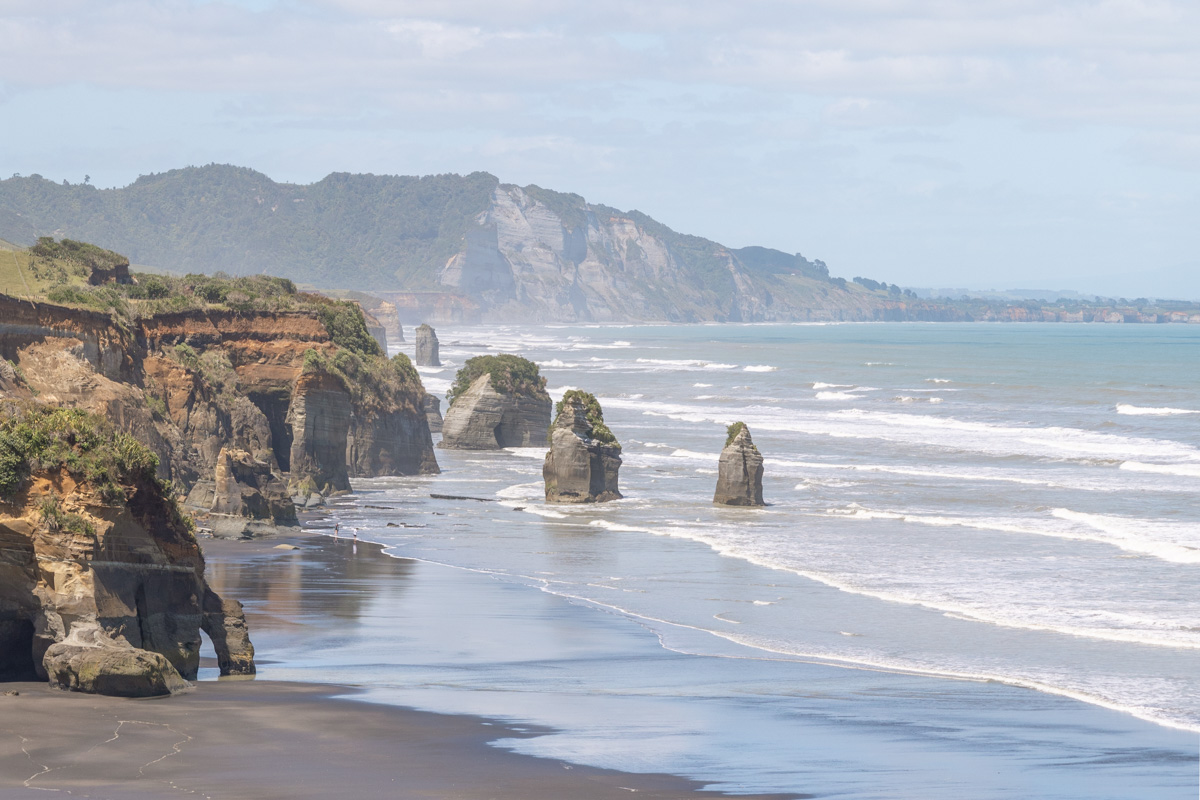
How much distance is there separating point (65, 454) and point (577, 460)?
28.1 m

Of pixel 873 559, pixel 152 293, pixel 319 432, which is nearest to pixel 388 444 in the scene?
pixel 319 432

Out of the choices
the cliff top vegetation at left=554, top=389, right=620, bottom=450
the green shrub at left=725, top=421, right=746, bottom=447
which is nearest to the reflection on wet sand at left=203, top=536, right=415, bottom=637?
the cliff top vegetation at left=554, top=389, right=620, bottom=450

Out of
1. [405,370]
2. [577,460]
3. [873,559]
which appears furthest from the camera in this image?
[405,370]

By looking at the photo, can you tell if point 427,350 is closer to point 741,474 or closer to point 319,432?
point 319,432

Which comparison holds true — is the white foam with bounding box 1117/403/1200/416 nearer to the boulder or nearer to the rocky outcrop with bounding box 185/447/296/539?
the rocky outcrop with bounding box 185/447/296/539

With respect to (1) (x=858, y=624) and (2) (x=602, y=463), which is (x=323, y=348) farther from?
(1) (x=858, y=624)

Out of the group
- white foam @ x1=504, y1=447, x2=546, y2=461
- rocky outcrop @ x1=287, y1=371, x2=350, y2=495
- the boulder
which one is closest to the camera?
the boulder

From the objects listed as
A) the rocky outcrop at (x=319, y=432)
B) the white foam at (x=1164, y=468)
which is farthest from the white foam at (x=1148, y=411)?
the rocky outcrop at (x=319, y=432)

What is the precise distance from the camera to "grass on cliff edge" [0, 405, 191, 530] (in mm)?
17781

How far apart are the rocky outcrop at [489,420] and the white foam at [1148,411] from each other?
39575 millimetres

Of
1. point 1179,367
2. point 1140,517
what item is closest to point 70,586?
point 1140,517

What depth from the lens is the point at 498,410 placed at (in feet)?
221

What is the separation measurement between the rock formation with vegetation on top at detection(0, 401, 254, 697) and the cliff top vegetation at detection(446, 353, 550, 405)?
47.6 metres

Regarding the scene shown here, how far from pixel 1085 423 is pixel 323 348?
47251 millimetres
